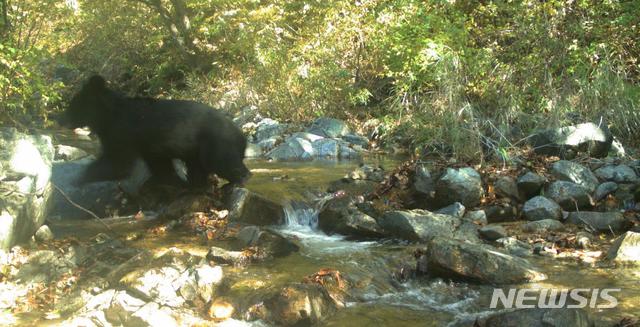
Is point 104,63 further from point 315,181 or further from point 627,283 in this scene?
point 627,283

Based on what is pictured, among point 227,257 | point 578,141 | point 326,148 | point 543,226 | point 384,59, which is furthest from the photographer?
point 384,59

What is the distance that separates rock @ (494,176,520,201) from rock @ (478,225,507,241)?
3.90ft

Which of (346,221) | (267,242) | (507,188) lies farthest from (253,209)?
(507,188)

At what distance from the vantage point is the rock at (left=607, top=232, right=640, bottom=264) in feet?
17.7

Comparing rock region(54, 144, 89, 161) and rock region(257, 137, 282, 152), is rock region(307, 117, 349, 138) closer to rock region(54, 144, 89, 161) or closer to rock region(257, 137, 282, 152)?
rock region(257, 137, 282, 152)

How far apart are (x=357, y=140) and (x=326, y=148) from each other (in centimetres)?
131

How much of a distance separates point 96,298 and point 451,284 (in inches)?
114

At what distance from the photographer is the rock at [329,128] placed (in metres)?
14.0

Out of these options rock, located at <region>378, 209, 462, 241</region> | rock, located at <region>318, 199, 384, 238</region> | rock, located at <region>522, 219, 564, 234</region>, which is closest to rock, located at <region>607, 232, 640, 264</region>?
rock, located at <region>522, 219, 564, 234</region>

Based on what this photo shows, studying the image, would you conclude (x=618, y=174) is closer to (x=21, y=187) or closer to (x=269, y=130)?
(x=21, y=187)

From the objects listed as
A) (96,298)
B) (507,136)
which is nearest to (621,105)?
(507,136)

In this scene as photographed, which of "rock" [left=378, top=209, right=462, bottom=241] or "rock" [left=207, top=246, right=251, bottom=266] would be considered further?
"rock" [left=378, top=209, right=462, bottom=241]

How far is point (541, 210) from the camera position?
7.00 meters

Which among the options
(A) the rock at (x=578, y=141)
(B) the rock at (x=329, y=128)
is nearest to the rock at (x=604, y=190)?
(A) the rock at (x=578, y=141)
